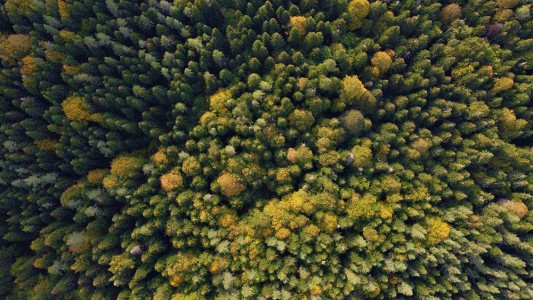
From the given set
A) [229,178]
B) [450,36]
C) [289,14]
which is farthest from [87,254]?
[450,36]

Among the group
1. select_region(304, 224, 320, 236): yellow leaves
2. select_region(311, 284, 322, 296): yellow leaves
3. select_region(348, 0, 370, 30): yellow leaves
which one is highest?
select_region(348, 0, 370, 30): yellow leaves

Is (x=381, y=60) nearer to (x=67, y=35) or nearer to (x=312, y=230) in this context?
(x=312, y=230)

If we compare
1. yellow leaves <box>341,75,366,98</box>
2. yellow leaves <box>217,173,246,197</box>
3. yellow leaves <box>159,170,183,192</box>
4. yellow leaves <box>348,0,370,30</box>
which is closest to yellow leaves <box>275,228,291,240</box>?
yellow leaves <box>217,173,246,197</box>

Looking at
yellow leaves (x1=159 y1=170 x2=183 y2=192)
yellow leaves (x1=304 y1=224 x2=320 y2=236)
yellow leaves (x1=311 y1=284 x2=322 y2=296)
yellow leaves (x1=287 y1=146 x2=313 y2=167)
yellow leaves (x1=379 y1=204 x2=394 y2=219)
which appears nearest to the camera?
yellow leaves (x1=311 y1=284 x2=322 y2=296)

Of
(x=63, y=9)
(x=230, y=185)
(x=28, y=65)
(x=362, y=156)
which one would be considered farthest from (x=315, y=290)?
(x=63, y=9)

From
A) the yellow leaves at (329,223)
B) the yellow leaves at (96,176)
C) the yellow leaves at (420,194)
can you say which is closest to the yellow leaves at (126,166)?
the yellow leaves at (96,176)

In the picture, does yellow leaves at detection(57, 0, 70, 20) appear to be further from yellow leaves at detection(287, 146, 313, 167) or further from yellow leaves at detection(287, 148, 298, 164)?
yellow leaves at detection(287, 146, 313, 167)

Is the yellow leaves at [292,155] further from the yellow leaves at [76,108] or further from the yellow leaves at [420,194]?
the yellow leaves at [76,108]
